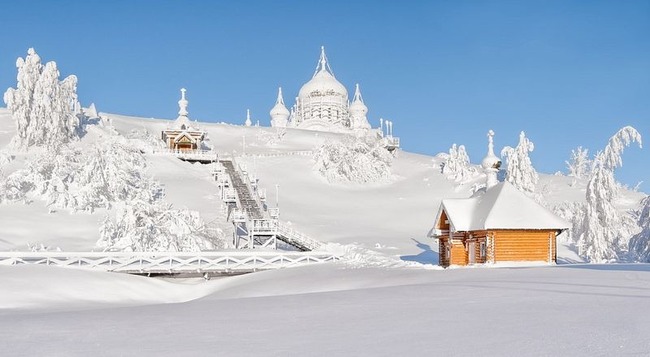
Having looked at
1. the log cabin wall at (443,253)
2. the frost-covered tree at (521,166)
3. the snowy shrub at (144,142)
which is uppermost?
the snowy shrub at (144,142)

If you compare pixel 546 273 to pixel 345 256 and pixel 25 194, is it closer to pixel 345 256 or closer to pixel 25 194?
pixel 345 256

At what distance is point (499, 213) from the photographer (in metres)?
29.5

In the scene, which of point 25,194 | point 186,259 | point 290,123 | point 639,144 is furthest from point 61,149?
point 290,123

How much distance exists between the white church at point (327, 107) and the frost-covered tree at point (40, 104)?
5776 cm

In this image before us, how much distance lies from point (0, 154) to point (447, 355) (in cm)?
6177

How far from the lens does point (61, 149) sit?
6191 centimetres

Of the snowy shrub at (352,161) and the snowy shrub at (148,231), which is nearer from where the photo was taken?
the snowy shrub at (148,231)

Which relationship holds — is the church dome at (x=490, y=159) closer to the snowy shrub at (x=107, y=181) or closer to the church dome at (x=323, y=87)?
the snowy shrub at (x=107, y=181)

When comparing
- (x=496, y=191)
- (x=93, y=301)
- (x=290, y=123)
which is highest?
(x=290, y=123)

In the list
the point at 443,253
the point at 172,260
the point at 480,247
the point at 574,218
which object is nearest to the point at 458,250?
the point at 443,253

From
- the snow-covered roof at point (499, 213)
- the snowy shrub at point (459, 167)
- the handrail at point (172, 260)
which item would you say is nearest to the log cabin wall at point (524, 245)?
the snow-covered roof at point (499, 213)

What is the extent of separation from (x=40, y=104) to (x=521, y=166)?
47858 mm

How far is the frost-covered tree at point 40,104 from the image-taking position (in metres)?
65.5

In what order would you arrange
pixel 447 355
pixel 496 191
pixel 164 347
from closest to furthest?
pixel 447 355 → pixel 164 347 → pixel 496 191
